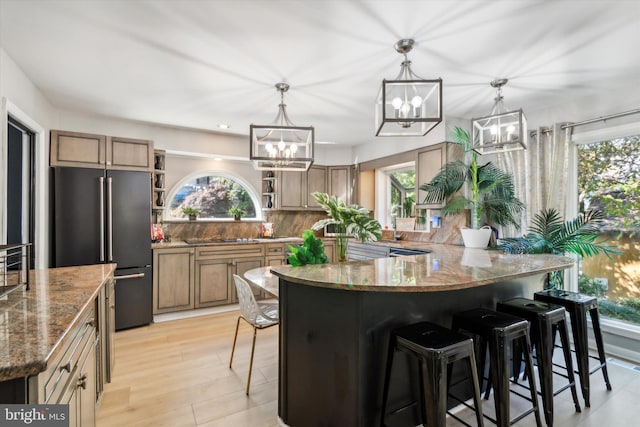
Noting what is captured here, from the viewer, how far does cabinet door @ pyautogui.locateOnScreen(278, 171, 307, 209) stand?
518 centimetres

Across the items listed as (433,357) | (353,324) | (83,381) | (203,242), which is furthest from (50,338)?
(203,242)

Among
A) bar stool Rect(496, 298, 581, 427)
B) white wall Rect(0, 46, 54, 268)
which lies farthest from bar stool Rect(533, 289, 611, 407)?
white wall Rect(0, 46, 54, 268)

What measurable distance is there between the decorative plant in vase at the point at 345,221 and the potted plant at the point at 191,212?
3.01 m

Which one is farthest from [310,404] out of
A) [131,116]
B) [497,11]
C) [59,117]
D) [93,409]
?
[59,117]

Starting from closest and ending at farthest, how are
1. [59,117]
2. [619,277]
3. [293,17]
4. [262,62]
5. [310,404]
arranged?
[310,404] → [293,17] → [262,62] → [619,277] → [59,117]

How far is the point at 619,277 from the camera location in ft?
10.4

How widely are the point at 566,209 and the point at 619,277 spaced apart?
809 mm

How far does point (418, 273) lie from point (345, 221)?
26.8 inches

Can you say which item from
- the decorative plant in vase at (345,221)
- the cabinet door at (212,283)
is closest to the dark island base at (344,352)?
the decorative plant in vase at (345,221)

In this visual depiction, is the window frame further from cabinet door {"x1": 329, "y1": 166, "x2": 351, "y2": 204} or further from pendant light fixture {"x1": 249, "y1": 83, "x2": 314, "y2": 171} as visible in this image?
pendant light fixture {"x1": 249, "y1": 83, "x2": 314, "y2": 171}

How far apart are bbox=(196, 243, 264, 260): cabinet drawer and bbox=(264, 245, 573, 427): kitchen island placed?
255 cm

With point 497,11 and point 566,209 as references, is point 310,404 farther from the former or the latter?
point 566,209

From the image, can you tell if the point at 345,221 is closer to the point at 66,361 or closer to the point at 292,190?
the point at 66,361

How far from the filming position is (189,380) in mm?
2500
